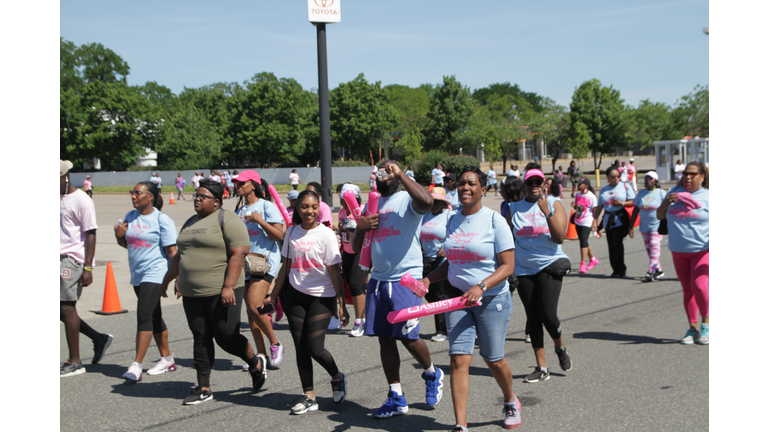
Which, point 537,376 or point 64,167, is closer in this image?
point 537,376

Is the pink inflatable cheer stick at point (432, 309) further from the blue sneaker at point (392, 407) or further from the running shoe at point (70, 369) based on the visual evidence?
the running shoe at point (70, 369)

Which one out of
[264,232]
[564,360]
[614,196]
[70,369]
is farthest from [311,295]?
[614,196]

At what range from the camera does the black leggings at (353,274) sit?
24.8ft

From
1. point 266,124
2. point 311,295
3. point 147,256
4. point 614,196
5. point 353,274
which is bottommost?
point 353,274

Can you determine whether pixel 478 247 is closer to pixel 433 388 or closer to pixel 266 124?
pixel 433 388

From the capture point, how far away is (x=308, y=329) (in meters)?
4.96

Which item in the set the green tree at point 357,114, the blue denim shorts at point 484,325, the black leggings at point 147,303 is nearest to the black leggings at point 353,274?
the black leggings at point 147,303

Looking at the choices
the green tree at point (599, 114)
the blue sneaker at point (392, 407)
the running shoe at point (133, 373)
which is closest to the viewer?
the blue sneaker at point (392, 407)

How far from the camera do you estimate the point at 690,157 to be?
117 ft

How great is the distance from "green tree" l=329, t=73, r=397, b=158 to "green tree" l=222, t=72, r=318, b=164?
3634 millimetres

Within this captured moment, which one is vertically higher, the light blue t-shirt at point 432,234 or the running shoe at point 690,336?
the light blue t-shirt at point 432,234

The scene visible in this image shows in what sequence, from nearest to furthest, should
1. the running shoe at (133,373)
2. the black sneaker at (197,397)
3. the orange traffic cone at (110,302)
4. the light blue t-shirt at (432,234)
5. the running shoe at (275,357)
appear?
the black sneaker at (197,397) < the running shoe at (133,373) < the running shoe at (275,357) < the light blue t-shirt at (432,234) < the orange traffic cone at (110,302)

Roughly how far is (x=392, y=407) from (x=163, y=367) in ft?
8.51

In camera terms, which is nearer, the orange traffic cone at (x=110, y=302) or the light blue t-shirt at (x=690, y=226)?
the light blue t-shirt at (x=690, y=226)
